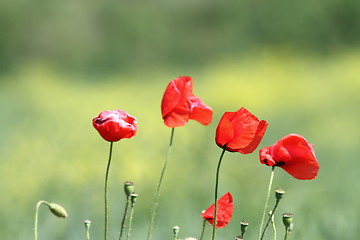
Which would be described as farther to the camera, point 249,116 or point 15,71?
point 15,71

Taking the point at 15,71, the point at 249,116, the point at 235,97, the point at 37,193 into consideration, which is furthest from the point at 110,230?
the point at 15,71

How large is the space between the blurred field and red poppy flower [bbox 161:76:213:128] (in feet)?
Answer: 2.42

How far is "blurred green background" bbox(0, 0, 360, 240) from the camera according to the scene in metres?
3.06

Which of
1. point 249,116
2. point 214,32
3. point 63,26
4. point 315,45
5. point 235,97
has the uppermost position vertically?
point 63,26

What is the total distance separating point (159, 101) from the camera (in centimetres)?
812

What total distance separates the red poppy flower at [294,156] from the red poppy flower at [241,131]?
0.03 metres

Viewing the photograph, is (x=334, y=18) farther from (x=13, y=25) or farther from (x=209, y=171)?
(x=209, y=171)

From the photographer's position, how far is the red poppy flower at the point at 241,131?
1.10 meters

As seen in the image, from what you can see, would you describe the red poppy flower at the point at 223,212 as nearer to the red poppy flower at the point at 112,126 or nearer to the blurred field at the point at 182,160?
the red poppy flower at the point at 112,126

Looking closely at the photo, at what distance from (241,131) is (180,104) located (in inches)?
6.1

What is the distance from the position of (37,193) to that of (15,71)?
913cm

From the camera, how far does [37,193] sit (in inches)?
140

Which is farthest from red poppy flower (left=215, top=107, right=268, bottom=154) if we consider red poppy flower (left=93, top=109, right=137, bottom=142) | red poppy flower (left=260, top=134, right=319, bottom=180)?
red poppy flower (left=93, top=109, right=137, bottom=142)

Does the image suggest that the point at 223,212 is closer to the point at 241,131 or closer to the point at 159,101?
the point at 241,131
